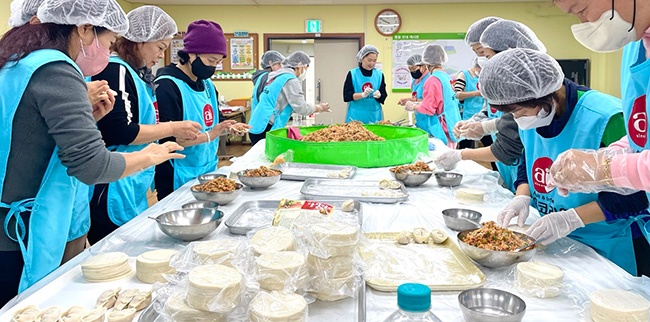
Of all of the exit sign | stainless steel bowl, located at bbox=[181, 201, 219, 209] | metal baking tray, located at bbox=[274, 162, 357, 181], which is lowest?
metal baking tray, located at bbox=[274, 162, 357, 181]

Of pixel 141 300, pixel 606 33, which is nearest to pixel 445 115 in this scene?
pixel 606 33

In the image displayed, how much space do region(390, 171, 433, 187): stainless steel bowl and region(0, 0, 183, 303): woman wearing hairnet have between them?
117 cm

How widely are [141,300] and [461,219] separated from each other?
983 mm

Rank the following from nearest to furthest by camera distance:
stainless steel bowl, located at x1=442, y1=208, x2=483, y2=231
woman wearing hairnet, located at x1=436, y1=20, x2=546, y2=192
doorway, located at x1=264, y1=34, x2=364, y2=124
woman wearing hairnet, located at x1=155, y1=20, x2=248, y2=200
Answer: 1. stainless steel bowl, located at x1=442, y1=208, x2=483, y2=231
2. woman wearing hairnet, located at x1=436, y1=20, x2=546, y2=192
3. woman wearing hairnet, located at x1=155, y1=20, x2=248, y2=200
4. doorway, located at x1=264, y1=34, x2=364, y2=124

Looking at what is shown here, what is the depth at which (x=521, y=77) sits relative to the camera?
4.39 feet

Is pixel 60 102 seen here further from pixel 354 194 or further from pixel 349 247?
pixel 354 194

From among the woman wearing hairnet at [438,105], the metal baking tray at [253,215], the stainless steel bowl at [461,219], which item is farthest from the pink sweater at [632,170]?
the woman wearing hairnet at [438,105]

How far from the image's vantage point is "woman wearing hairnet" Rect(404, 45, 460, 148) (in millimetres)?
4188

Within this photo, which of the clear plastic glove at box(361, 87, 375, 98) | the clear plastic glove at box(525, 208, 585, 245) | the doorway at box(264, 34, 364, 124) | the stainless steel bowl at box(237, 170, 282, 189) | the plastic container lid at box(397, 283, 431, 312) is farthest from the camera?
the doorway at box(264, 34, 364, 124)

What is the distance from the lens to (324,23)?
24.4 ft

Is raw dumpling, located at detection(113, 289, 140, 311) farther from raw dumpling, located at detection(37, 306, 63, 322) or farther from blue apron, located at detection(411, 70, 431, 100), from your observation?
blue apron, located at detection(411, 70, 431, 100)

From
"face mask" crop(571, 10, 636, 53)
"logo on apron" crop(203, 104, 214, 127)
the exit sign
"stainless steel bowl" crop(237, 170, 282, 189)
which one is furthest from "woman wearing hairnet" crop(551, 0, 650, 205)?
the exit sign

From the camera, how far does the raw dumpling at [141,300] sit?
3.00ft

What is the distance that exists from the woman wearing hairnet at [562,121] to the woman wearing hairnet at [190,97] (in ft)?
4.64
